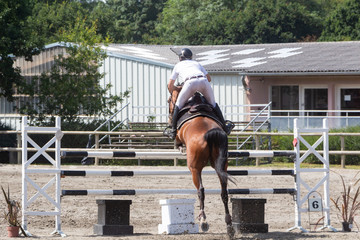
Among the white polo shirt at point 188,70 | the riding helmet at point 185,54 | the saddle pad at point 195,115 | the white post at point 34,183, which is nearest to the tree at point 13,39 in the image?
the riding helmet at point 185,54

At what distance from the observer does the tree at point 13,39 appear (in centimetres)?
2868

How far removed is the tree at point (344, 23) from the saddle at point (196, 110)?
4631 centimetres

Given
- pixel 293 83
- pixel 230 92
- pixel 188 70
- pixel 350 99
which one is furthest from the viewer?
pixel 230 92

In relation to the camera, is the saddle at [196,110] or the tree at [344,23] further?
the tree at [344,23]

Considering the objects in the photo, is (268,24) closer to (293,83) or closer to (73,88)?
(293,83)

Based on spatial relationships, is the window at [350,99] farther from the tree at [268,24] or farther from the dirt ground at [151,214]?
the tree at [268,24]

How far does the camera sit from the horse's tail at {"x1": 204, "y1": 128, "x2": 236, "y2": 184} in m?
10.4

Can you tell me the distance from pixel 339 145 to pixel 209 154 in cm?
1663

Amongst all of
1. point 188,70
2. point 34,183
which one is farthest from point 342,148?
point 34,183

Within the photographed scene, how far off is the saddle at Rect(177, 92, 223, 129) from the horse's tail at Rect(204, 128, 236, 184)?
0.69 m

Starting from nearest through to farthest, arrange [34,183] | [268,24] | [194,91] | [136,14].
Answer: [34,183]
[194,91]
[268,24]
[136,14]

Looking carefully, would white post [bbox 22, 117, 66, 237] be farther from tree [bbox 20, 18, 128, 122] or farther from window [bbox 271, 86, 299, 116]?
window [bbox 271, 86, 299, 116]

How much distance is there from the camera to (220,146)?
412 inches

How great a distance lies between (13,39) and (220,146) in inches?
806
